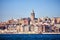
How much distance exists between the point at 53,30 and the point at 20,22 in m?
2.54

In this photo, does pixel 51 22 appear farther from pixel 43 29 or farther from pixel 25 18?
pixel 25 18

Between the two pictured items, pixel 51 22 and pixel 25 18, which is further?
pixel 51 22

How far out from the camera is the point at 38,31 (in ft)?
71.3

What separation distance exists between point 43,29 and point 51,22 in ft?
2.59

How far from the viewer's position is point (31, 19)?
20828 millimetres

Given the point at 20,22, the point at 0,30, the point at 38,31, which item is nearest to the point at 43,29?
the point at 38,31

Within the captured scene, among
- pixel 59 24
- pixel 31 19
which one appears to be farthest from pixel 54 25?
pixel 31 19

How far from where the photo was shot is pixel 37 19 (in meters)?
20.9

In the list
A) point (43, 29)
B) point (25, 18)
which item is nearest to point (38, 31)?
point (43, 29)

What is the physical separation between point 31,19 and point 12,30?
185 cm

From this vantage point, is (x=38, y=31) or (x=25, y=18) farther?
(x=38, y=31)

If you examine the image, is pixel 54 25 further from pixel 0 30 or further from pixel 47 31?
pixel 0 30

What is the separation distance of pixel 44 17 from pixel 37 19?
52cm

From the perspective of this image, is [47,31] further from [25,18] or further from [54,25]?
[25,18]
